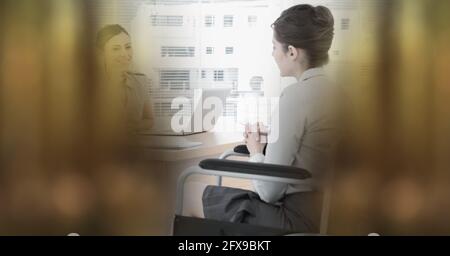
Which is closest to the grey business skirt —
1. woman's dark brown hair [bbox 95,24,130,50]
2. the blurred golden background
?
the blurred golden background

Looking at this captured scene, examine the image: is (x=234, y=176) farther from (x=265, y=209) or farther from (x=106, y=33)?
(x=106, y=33)

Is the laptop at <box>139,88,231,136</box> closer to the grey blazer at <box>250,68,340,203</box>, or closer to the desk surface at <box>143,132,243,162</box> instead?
the desk surface at <box>143,132,243,162</box>

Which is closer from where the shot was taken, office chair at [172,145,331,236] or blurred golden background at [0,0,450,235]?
office chair at [172,145,331,236]

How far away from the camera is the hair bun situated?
1.44 m

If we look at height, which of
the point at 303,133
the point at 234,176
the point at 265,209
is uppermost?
the point at 303,133

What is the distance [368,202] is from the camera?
152 cm

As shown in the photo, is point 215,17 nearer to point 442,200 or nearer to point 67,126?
point 67,126

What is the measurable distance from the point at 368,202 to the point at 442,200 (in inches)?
9.6

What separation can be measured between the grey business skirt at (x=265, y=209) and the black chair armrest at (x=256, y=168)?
12cm

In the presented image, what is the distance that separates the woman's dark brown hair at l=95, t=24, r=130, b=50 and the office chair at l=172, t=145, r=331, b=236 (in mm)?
476

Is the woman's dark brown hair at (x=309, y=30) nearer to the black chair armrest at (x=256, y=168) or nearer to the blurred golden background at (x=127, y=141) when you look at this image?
the blurred golden background at (x=127, y=141)

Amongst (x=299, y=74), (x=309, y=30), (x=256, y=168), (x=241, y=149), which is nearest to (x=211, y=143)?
(x=241, y=149)

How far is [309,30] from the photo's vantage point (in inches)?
56.5

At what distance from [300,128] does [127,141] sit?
0.54 metres
